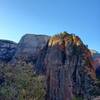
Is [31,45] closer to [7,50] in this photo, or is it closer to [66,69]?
[7,50]

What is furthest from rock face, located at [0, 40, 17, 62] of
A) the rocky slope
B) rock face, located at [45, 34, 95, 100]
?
rock face, located at [45, 34, 95, 100]

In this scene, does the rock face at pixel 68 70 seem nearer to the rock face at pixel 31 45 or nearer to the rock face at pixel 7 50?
the rock face at pixel 31 45

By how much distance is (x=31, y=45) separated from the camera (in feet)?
359

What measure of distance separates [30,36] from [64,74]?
40.4 metres

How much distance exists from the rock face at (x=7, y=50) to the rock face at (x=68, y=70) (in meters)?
24.4

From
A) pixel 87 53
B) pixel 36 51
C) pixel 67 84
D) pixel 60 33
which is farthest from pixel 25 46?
pixel 67 84

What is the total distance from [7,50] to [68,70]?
39687 millimetres

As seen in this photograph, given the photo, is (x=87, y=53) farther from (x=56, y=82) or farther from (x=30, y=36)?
(x=30, y=36)

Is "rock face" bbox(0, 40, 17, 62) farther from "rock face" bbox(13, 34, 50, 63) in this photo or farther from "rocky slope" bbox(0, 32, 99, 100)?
"rocky slope" bbox(0, 32, 99, 100)

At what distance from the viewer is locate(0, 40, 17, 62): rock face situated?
10912 cm

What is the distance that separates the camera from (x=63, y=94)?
75375 millimetres

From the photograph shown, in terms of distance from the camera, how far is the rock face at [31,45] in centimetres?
10438

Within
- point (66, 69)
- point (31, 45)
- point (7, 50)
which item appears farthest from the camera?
point (7, 50)

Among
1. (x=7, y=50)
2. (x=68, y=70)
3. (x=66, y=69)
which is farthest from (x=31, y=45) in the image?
(x=68, y=70)
